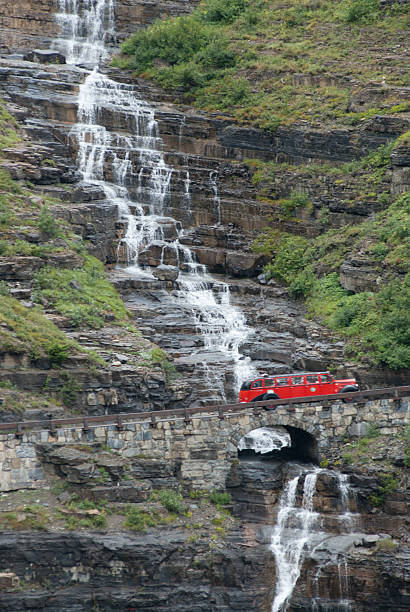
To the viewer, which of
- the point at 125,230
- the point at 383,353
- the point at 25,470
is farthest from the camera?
the point at 125,230

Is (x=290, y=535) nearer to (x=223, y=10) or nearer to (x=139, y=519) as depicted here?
(x=139, y=519)

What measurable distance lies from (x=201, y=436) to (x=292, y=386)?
6.70 metres

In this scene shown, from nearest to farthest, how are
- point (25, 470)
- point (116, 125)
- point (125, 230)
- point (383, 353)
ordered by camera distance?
point (25, 470) → point (383, 353) → point (125, 230) → point (116, 125)

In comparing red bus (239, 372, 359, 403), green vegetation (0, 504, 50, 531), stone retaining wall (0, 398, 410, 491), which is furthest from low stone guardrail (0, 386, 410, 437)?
green vegetation (0, 504, 50, 531)

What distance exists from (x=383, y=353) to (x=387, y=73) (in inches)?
1246

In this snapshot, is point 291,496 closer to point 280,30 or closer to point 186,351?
point 186,351

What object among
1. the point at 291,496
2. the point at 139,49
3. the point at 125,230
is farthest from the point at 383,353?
the point at 139,49

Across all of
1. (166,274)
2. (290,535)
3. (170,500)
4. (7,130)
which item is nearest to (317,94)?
(166,274)

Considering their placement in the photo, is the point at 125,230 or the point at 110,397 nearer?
the point at 110,397

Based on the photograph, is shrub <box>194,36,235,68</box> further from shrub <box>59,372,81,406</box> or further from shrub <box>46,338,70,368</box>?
shrub <box>59,372,81,406</box>

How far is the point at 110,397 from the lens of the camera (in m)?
50.7

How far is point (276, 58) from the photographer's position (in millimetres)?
83875

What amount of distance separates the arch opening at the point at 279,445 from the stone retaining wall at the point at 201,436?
1508mm

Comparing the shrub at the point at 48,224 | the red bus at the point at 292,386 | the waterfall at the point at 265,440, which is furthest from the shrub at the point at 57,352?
the shrub at the point at 48,224
